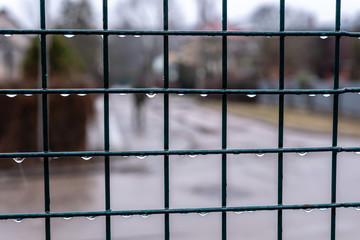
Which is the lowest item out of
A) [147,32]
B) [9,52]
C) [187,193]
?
[187,193]

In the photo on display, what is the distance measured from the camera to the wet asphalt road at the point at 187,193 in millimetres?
5680

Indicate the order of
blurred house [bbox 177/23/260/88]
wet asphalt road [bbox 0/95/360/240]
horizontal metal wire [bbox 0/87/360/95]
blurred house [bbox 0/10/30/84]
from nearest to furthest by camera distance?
horizontal metal wire [bbox 0/87/360/95]
wet asphalt road [bbox 0/95/360/240]
blurred house [bbox 0/10/30/84]
blurred house [bbox 177/23/260/88]

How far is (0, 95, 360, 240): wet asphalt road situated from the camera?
18.6 feet

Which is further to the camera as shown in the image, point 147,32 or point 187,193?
point 187,193

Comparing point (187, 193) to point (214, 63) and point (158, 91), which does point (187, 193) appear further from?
point (214, 63)

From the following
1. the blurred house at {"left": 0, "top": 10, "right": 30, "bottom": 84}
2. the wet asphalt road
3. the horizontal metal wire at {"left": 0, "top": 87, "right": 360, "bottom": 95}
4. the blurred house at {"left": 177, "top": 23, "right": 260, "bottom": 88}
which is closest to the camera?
the horizontal metal wire at {"left": 0, "top": 87, "right": 360, "bottom": 95}

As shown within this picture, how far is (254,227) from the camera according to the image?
19.0 ft

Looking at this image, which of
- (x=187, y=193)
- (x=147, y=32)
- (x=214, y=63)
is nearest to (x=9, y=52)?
(x=214, y=63)

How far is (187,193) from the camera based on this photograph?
756 cm

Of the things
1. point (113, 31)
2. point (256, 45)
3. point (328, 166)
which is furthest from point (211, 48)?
point (113, 31)

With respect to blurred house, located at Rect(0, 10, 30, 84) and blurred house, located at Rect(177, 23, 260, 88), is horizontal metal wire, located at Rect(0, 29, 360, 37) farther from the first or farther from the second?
blurred house, located at Rect(177, 23, 260, 88)

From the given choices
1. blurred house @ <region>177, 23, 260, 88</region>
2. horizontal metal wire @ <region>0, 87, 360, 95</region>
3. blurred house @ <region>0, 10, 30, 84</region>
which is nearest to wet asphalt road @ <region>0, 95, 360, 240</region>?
horizontal metal wire @ <region>0, 87, 360, 95</region>

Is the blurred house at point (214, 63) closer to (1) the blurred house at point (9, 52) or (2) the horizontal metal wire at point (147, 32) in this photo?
(1) the blurred house at point (9, 52)

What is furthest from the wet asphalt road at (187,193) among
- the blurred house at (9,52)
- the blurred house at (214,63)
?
the blurred house at (214,63)
